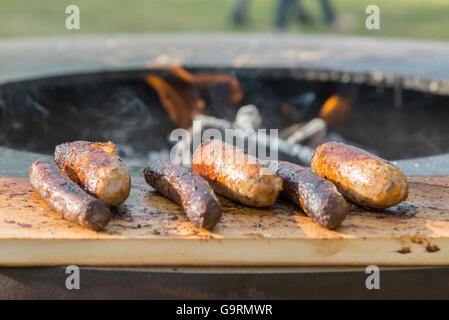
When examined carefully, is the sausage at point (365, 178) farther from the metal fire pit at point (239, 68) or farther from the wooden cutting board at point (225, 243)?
the metal fire pit at point (239, 68)

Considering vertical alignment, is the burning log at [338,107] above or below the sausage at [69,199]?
above

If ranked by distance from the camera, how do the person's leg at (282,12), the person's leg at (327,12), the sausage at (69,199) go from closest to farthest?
the sausage at (69,199), the person's leg at (282,12), the person's leg at (327,12)

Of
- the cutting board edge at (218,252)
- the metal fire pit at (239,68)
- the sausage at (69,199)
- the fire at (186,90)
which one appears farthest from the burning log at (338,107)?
the sausage at (69,199)

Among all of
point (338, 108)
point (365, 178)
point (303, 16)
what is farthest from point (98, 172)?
point (303, 16)

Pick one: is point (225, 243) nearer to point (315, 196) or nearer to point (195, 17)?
point (315, 196)

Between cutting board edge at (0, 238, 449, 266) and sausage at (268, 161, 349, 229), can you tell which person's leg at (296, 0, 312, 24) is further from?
cutting board edge at (0, 238, 449, 266)
